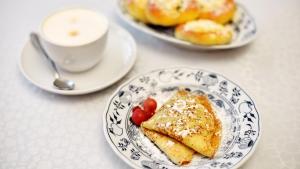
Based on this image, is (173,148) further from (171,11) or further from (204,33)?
(171,11)

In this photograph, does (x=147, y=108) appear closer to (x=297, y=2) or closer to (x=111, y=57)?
(x=111, y=57)

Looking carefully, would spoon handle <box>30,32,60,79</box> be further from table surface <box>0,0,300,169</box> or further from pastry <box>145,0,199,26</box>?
pastry <box>145,0,199,26</box>

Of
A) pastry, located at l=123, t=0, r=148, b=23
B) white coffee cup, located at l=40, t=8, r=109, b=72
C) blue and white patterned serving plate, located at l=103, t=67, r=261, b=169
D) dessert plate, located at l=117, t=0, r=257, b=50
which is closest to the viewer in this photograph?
blue and white patterned serving plate, located at l=103, t=67, r=261, b=169

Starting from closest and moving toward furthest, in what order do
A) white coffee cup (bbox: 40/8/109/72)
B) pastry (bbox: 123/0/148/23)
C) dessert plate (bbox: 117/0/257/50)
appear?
white coffee cup (bbox: 40/8/109/72), dessert plate (bbox: 117/0/257/50), pastry (bbox: 123/0/148/23)

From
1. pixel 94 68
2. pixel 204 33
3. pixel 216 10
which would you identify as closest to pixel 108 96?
pixel 94 68

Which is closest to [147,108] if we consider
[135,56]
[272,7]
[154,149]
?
[154,149]

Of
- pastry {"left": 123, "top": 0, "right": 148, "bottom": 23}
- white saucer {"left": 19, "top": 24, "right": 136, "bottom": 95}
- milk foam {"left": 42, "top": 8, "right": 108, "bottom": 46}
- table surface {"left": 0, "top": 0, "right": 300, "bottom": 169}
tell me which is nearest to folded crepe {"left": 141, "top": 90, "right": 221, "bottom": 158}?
table surface {"left": 0, "top": 0, "right": 300, "bottom": 169}

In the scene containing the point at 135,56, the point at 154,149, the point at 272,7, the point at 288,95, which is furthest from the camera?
the point at 272,7
